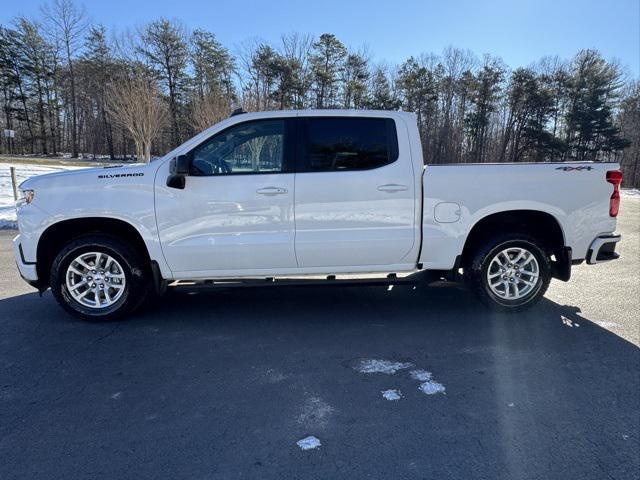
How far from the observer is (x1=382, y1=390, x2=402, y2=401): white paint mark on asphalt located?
2914 mm

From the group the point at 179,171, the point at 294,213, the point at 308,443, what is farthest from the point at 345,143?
the point at 308,443

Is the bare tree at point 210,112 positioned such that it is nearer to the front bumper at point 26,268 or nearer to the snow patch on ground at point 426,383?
the front bumper at point 26,268

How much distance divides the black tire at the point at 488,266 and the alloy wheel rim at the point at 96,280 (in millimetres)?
3698

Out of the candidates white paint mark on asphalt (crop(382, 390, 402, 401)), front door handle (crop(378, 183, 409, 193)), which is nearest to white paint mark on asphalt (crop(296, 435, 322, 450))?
white paint mark on asphalt (crop(382, 390, 402, 401))

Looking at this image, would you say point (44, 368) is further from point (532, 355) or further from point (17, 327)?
point (532, 355)

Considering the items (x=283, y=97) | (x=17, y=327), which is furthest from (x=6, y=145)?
(x=17, y=327)

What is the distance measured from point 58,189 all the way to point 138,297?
1317mm

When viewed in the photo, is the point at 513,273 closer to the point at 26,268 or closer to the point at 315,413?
the point at 315,413

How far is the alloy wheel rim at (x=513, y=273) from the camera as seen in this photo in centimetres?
451

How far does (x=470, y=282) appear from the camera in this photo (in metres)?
4.54

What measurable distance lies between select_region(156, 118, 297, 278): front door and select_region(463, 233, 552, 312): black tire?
1.97 metres

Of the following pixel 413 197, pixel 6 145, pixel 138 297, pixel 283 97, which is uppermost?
pixel 283 97

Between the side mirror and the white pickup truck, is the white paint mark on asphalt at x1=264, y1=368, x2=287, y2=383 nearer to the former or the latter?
the white pickup truck

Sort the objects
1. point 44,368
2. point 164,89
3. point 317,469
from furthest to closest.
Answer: point 164,89, point 44,368, point 317,469
